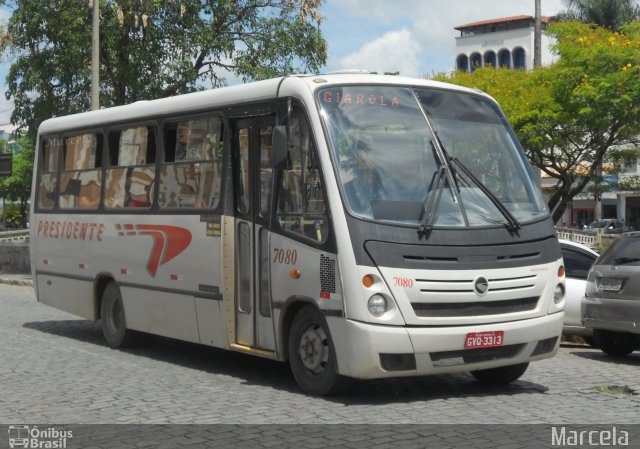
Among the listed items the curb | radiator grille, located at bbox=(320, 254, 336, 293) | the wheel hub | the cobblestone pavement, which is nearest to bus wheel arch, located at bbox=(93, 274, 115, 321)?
the cobblestone pavement

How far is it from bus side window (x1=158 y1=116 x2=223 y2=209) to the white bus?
2 cm

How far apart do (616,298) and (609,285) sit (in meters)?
0.20

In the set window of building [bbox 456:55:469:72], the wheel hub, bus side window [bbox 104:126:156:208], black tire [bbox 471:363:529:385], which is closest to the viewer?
the wheel hub

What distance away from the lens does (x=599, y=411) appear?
856cm

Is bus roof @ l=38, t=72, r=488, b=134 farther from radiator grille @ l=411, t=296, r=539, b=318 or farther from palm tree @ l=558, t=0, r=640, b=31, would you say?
palm tree @ l=558, t=0, r=640, b=31

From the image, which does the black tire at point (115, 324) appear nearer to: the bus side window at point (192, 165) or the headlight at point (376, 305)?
the bus side window at point (192, 165)

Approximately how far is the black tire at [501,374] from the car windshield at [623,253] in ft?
8.46

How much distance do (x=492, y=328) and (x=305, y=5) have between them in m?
18.6

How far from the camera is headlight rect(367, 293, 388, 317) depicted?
881 cm

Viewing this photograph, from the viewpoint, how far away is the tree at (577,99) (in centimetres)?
3219

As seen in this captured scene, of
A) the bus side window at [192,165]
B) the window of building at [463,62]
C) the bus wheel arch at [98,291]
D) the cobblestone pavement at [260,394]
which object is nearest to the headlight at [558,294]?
the cobblestone pavement at [260,394]

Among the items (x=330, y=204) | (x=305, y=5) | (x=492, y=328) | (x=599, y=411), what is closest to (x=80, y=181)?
(x=330, y=204)

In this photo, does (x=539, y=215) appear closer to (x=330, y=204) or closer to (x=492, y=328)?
(x=492, y=328)

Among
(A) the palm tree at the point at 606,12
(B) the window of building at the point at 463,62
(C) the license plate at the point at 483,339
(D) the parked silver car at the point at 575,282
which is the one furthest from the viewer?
(B) the window of building at the point at 463,62
